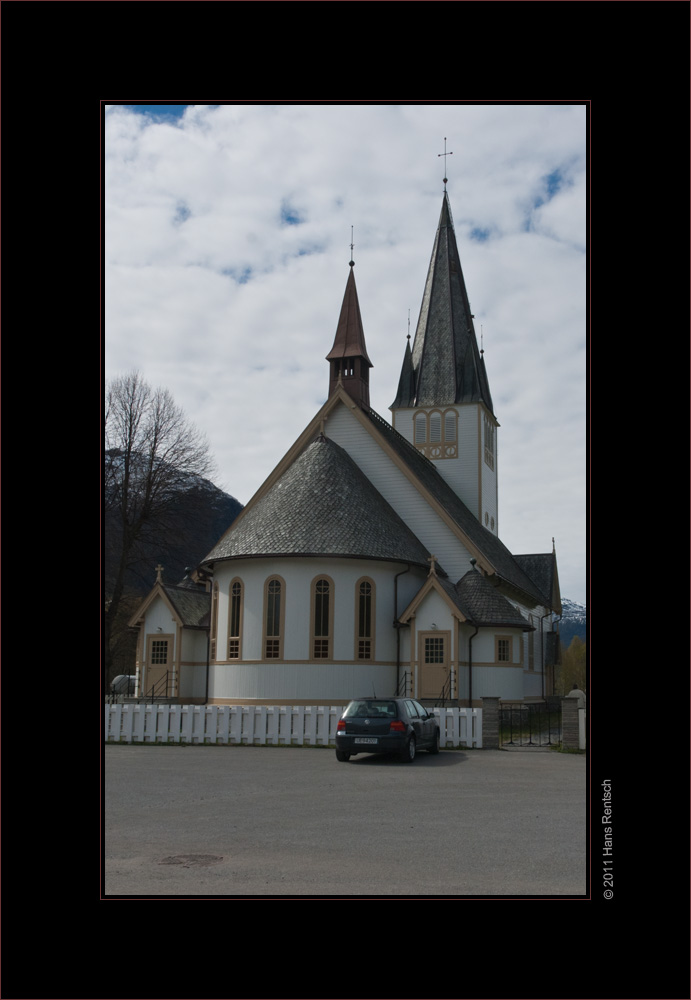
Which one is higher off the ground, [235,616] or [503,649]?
[235,616]

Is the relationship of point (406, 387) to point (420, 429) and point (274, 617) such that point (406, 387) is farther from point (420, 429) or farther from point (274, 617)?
point (274, 617)

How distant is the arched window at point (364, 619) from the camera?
3153 centimetres

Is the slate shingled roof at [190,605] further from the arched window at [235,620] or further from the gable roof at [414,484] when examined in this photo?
the arched window at [235,620]

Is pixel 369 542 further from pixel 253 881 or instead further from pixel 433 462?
pixel 253 881

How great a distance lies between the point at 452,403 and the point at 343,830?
39617mm

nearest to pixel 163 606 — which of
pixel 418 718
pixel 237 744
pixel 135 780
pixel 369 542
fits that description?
pixel 369 542

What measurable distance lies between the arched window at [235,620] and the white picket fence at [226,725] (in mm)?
6239

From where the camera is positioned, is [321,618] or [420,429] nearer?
[321,618]

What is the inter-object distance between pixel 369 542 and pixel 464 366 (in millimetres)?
21135

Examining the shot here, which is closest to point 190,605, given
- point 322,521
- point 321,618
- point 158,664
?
point 158,664

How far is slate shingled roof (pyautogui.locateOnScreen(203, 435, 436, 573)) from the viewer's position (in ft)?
103

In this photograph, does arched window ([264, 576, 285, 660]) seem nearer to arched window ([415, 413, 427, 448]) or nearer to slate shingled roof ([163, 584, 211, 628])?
slate shingled roof ([163, 584, 211, 628])

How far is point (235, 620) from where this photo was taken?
32.3 m
